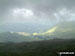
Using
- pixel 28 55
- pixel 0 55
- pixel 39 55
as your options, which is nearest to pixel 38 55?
pixel 39 55

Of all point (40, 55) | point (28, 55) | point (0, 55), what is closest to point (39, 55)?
point (40, 55)

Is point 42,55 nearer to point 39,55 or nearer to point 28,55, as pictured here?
point 39,55

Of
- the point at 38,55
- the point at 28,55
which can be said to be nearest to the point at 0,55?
the point at 28,55

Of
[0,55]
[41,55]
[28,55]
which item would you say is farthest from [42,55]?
[0,55]

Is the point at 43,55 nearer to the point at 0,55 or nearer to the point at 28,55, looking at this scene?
the point at 28,55

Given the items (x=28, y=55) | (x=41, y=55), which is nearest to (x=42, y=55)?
(x=41, y=55)

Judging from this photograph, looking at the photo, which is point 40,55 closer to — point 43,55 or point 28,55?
point 43,55

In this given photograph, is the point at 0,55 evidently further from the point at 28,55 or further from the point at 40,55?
the point at 40,55
